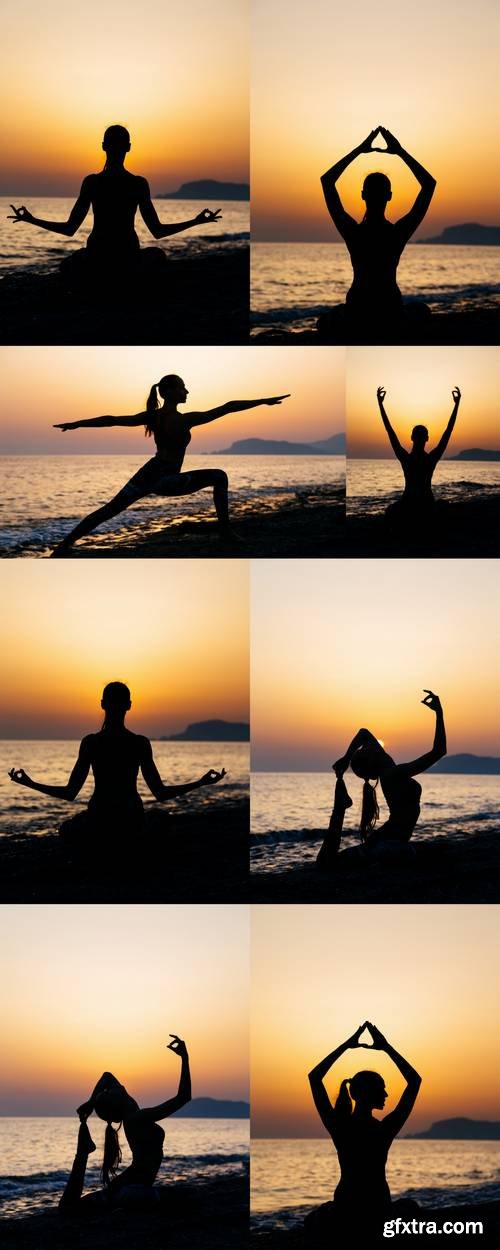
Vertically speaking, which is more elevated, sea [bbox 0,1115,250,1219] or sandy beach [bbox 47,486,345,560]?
sandy beach [bbox 47,486,345,560]

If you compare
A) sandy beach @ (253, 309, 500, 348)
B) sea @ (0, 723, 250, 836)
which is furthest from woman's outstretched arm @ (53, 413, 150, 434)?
sea @ (0, 723, 250, 836)

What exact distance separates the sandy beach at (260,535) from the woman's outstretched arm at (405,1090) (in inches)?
123

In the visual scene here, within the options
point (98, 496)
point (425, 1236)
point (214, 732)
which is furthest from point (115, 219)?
point (425, 1236)

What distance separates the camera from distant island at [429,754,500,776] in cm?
1155

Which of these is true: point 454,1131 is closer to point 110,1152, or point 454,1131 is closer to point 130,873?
point 110,1152

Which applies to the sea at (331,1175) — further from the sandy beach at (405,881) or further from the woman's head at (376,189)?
the woman's head at (376,189)

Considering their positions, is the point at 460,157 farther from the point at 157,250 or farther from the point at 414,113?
the point at 157,250

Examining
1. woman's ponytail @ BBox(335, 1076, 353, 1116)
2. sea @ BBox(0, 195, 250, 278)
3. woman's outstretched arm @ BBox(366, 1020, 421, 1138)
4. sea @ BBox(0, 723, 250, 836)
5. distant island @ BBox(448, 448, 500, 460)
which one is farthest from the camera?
distant island @ BBox(448, 448, 500, 460)

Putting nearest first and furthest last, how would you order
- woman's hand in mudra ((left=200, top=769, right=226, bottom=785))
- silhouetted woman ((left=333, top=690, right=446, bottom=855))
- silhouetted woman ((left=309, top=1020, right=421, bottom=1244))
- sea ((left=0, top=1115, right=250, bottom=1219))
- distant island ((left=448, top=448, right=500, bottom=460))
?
silhouetted woman ((left=309, top=1020, right=421, bottom=1244)) → woman's hand in mudra ((left=200, top=769, right=226, bottom=785)) → sea ((left=0, top=1115, right=250, bottom=1219)) → silhouetted woman ((left=333, top=690, right=446, bottom=855)) → distant island ((left=448, top=448, right=500, bottom=460))

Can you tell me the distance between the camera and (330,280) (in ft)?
39.2

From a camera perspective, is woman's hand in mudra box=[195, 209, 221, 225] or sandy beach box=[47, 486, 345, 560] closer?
woman's hand in mudra box=[195, 209, 221, 225]

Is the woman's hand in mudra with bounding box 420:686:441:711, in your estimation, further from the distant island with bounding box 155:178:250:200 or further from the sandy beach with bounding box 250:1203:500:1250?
the distant island with bounding box 155:178:250:200

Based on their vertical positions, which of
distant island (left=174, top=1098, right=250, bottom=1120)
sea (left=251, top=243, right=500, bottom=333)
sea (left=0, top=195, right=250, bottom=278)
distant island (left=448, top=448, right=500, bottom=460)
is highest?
sea (left=0, top=195, right=250, bottom=278)

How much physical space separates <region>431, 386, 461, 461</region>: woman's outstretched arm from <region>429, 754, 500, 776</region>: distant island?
1.96 meters
